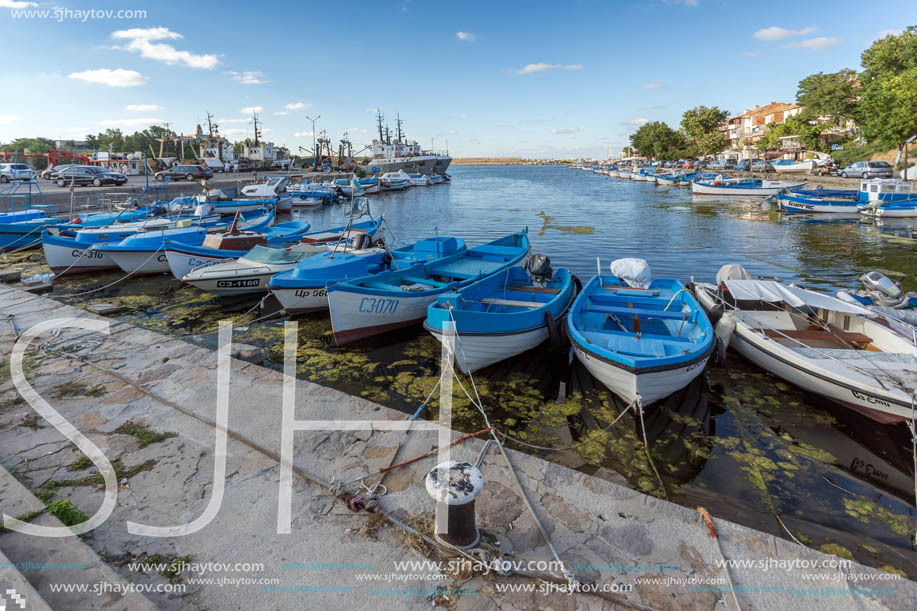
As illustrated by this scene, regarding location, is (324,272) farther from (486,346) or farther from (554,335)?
(554,335)

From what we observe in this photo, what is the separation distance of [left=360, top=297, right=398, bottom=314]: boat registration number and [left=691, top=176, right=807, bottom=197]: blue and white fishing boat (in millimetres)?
45416

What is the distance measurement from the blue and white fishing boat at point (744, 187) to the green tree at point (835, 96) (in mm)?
27499

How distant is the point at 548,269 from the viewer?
11.6m

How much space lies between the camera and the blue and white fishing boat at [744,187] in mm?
43438

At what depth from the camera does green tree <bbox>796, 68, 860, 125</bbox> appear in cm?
6250

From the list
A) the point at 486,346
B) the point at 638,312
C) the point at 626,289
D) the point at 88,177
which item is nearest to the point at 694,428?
the point at 638,312

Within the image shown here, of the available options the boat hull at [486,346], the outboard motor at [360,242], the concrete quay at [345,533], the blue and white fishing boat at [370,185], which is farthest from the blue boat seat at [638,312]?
the blue and white fishing boat at [370,185]

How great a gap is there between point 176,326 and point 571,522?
1095 centimetres

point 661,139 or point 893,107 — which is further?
point 661,139

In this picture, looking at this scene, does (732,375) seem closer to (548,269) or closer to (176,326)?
(548,269)

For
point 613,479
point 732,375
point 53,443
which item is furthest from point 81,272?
point 732,375

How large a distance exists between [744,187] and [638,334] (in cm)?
4746

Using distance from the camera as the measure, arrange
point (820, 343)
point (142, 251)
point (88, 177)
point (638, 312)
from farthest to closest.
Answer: point (88, 177), point (142, 251), point (638, 312), point (820, 343)

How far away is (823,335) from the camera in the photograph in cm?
859
